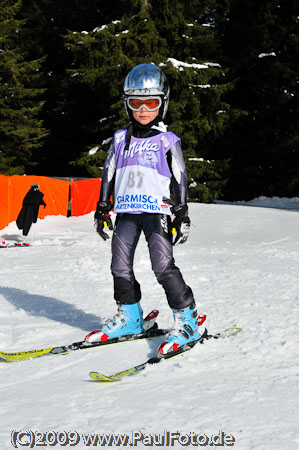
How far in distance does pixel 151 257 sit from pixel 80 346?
855mm

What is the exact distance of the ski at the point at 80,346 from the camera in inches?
143

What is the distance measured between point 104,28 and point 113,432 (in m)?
24.1

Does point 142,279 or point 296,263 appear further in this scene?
point 296,263

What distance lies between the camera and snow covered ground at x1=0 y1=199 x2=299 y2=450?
2.45m

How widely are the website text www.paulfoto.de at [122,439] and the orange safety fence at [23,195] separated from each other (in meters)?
14.1

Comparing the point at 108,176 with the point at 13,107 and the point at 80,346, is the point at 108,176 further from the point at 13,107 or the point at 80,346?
the point at 13,107

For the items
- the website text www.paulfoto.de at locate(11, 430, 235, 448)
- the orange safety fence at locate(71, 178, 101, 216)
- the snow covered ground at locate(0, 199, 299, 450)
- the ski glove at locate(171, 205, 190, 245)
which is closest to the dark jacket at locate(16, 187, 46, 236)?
the snow covered ground at locate(0, 199, 299, 450)

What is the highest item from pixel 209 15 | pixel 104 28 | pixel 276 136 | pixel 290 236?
pixel 209 15

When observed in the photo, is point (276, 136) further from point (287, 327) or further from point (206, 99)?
point (287, 327)

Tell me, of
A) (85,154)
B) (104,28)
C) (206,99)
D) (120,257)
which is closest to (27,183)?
(85,154)

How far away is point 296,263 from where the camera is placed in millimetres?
8375

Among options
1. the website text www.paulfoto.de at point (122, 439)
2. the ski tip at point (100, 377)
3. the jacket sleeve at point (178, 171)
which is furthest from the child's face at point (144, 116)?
the website text www.paulfoto.de at point (122, 439)

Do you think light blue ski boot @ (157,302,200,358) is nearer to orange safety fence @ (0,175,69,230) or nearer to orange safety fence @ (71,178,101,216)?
orange safety fence @ (0,175,69,230)

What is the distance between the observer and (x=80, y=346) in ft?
12.5
